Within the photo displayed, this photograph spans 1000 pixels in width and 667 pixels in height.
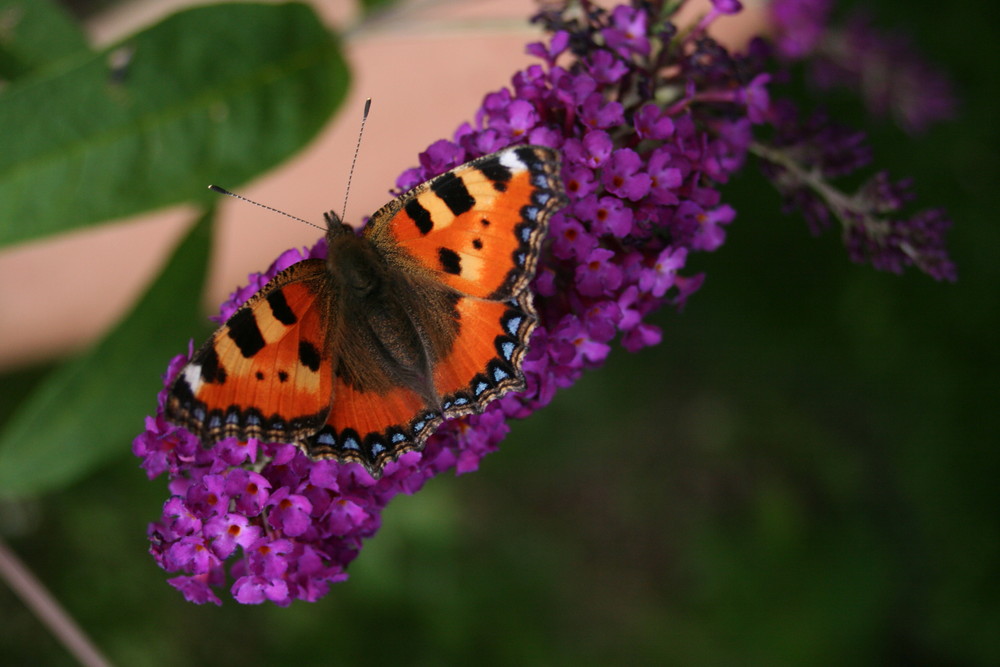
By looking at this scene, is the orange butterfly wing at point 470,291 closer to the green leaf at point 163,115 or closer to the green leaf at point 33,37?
the green leaf at point 163,115

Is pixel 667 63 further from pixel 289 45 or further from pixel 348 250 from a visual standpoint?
pixel 289 45

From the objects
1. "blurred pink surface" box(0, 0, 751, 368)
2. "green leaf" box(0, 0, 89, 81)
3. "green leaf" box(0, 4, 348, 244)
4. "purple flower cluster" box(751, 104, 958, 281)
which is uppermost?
"blurred pink surface" box(0, 0, 751, 368)

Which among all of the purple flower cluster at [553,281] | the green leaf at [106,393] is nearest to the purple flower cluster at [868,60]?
the purple flower cluster at [553,281]

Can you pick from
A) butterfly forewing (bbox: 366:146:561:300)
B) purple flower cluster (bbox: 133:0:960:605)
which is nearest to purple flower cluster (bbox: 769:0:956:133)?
purple flower cluster (bbox: 133:0:960:605)

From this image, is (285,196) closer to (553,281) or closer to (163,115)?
(163,115)

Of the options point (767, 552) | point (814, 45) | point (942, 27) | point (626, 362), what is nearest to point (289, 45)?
point (814, 45)

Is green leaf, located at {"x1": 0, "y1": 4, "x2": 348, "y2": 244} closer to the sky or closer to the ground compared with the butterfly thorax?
closer to the sky

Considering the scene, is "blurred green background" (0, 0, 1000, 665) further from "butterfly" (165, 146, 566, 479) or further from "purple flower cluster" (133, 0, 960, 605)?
"butterfly" (165, 146, 566, 479)
